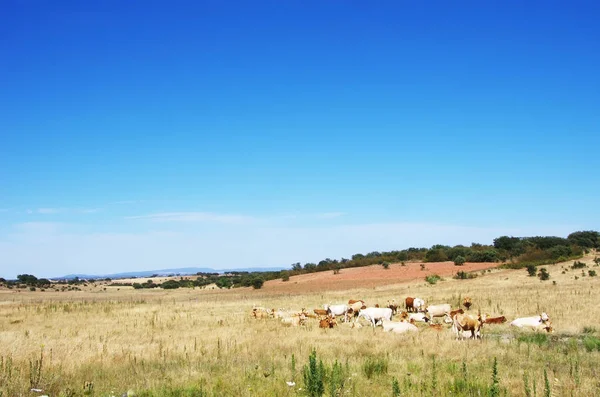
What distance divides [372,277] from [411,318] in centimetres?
3151

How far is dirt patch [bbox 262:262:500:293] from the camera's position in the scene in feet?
Answer: 152

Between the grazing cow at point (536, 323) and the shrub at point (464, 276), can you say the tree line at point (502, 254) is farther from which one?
the grazing cow at point (536, 323)

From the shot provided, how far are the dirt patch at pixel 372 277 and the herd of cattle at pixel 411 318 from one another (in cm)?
2035

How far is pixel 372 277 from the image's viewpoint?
51219 millimetres

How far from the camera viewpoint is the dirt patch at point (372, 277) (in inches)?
1821

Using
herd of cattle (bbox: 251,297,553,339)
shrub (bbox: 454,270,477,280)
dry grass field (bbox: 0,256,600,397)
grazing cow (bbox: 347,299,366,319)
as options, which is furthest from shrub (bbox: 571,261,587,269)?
grazing cow (bbox: 347,299,366,319)

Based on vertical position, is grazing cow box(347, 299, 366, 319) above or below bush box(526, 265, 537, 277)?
below

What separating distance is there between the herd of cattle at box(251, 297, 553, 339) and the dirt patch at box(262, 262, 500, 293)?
20.3m

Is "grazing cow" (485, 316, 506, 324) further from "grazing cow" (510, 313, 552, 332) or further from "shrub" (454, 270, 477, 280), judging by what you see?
"shrub" (454, 270, 477, 280)

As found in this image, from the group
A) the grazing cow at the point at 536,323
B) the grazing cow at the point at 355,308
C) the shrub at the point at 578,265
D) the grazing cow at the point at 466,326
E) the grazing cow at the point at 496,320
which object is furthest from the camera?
the shrub at the point at 578,265

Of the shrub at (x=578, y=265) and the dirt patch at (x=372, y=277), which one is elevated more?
the shrub at (x=578, y=265)

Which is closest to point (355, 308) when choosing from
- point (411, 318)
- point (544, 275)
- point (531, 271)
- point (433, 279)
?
point (411, 318)

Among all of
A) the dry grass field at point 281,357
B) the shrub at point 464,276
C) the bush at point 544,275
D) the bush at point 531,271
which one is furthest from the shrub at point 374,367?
the shrub at point 464,276

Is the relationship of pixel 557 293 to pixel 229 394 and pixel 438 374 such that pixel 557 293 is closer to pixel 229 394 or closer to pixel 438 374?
pixel 438 374
